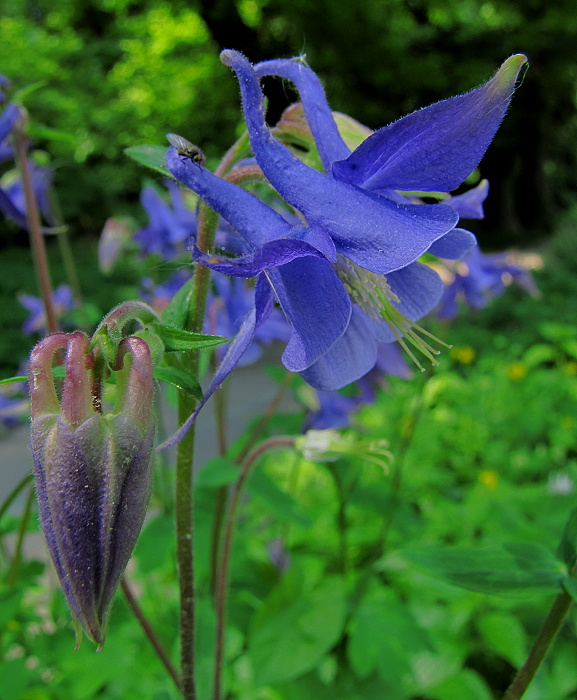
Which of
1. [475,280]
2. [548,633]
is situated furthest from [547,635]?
[475,280]

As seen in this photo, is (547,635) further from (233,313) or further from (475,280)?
(475,280)

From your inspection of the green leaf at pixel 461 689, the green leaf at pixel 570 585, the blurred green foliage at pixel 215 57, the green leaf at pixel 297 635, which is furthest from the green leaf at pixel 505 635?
the blurred green foliage at pixel 215 57

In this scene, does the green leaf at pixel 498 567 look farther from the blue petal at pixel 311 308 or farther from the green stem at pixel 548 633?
the blue petal at pixel 311 308

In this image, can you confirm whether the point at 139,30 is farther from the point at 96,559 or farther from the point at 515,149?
the point at 96,559

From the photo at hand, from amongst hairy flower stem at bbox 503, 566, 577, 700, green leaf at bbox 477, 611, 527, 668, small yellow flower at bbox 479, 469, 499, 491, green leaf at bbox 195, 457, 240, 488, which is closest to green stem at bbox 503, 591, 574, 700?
hairy flower stem at bbox 503, 566, 577, 700

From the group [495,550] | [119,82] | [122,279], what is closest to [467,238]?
[495,550]
